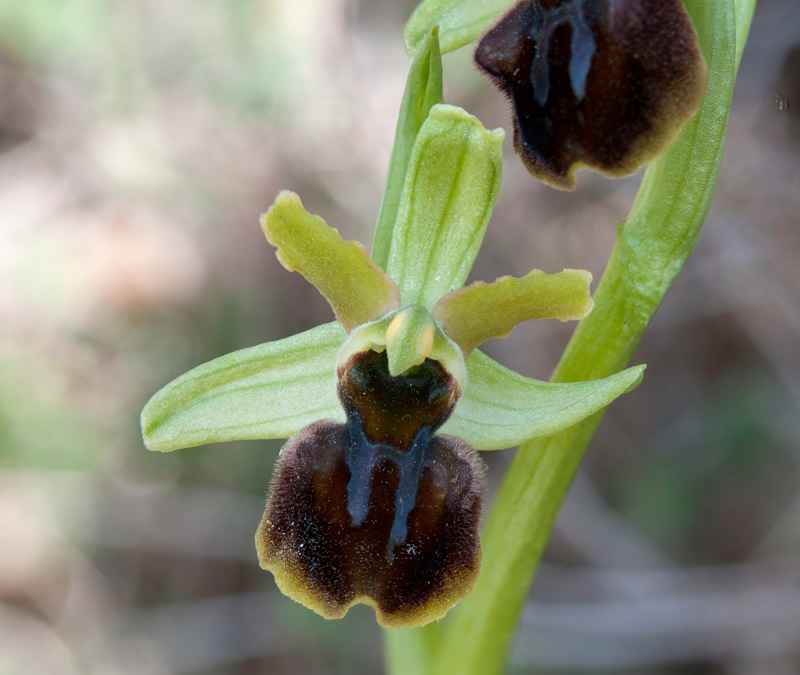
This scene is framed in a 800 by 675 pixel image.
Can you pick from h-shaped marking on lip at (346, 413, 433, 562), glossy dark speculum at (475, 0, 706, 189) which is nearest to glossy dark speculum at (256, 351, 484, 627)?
h-shaped marking on lip at (346, 413, 433, 562)

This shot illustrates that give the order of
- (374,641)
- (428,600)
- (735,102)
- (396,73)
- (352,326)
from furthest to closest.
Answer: (396,73)
(735,102)
(374,641)
(352,326)
(428,600)

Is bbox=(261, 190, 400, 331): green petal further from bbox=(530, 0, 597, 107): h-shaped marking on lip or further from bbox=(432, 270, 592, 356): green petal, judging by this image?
bbox=(530, 0, 597, 107): h-shaped marking on lip

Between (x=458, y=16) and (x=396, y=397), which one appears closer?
(x=396, y=397)

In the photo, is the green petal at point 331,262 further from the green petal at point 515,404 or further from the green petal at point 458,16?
the green petal at point 458,16

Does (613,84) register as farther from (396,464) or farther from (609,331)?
(396,464)

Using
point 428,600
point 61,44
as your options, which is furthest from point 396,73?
point 428,600

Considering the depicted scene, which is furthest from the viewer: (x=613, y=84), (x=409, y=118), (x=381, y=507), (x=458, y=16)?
(x=458, y=16)

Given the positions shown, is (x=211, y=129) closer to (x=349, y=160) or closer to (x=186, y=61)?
(x=186, y=61)

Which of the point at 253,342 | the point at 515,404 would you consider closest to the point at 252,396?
the point at 515,404
